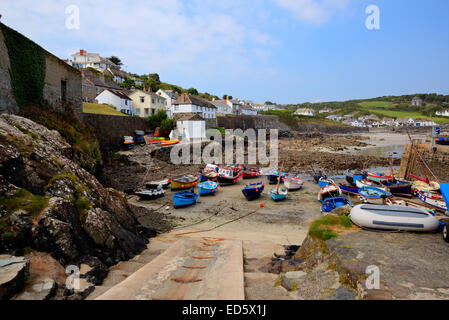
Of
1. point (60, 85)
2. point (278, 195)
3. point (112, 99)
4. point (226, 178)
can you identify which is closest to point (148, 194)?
point (226, 178)

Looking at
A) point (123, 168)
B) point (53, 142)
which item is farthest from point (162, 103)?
point (53, 142)

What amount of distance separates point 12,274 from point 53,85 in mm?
18218

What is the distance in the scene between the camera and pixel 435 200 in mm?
15359

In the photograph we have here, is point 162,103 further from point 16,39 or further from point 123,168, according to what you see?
point 16,39

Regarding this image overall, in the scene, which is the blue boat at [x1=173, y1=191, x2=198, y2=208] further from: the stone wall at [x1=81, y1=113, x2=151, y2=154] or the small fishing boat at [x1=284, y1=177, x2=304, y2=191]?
the stone wall at [x1=81, y1=113, x2=151, y2=154]

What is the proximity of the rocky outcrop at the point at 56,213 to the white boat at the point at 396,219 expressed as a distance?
779cm

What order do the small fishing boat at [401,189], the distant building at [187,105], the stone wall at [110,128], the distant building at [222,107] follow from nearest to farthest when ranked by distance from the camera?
the small fishing boat at [401,189], the stone wall at [110,128], the distant building at [187,105], the distant building at [222,107]

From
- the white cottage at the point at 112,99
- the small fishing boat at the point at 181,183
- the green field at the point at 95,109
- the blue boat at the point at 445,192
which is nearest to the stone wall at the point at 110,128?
the green field at the point at 95,109

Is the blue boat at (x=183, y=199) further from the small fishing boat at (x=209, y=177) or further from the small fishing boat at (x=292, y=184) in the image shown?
the small fishing boat at (x=292, y=184)

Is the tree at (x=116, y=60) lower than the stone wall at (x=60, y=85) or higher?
higher

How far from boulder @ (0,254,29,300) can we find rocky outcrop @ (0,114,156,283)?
68 cm

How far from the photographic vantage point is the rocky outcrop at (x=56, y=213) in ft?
20.5

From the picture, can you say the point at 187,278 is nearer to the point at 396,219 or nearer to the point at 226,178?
the point at 396,219

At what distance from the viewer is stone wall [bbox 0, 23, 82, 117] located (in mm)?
13336
